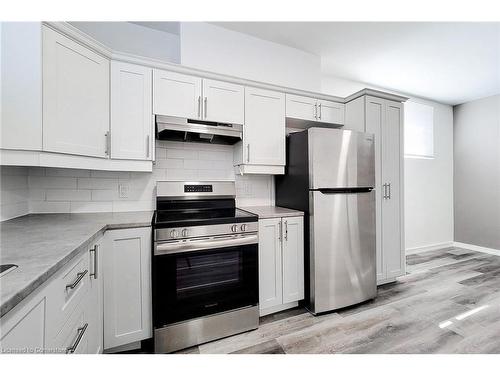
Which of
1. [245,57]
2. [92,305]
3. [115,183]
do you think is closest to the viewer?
[92,305]

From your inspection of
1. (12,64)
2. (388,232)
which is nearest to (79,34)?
(12,64)

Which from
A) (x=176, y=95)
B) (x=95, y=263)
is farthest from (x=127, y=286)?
(x=176, y=95)

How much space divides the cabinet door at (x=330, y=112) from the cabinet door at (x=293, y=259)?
1260 millimetres

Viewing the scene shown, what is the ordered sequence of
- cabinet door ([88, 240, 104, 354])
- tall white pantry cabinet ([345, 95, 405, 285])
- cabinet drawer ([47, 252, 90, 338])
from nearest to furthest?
cabinet drawer ([47, 252, 90, 338]) < cabinet door ([88, 240, 104, 354]) < tall white pantry cabinet ([345, 95, 405, 285])

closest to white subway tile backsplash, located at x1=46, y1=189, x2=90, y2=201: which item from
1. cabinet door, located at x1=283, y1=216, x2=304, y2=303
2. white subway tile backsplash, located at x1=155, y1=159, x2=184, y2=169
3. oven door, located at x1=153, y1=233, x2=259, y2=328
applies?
white subway tile backsplash, located at x1=155, y1=159, x2=184, y2=169

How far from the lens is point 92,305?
1.22 meters

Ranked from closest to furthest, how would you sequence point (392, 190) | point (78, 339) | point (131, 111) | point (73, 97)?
1. point (78, 339)
2. point (73, 97)
3. point (131, 111)
4. point (392, 190)

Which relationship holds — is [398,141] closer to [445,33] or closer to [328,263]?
[445,33]

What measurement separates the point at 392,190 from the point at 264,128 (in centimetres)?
172

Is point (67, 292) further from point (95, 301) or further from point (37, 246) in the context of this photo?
point (95, 301)

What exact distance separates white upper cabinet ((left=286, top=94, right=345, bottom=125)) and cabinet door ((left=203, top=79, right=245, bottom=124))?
561 mm

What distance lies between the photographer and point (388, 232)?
101 inches

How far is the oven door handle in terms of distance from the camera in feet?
4.93

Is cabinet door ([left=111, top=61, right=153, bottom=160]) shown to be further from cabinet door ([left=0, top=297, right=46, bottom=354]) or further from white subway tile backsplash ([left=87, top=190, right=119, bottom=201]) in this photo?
cabinet door ([left=0, top=297, right=46, bottom=354])
